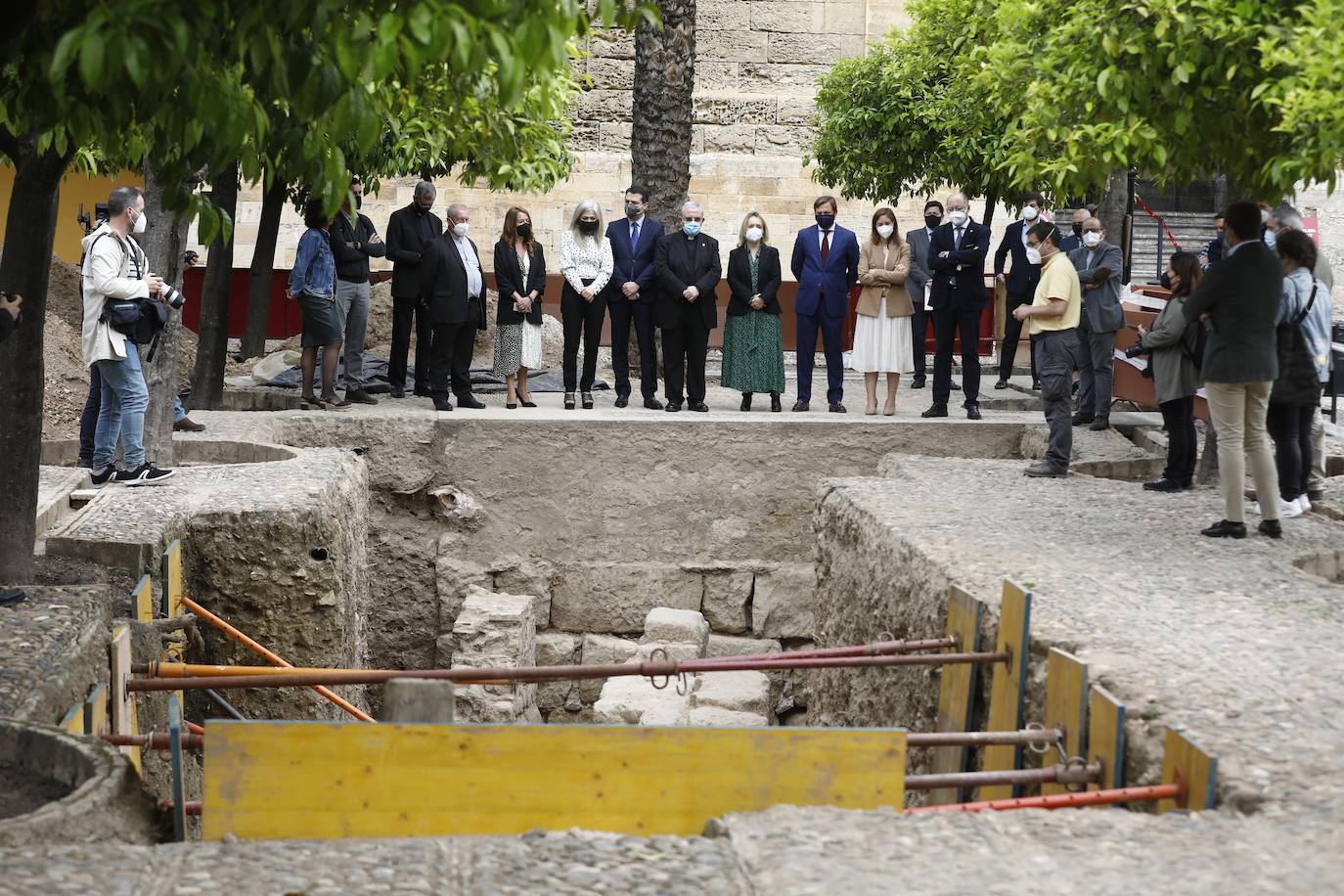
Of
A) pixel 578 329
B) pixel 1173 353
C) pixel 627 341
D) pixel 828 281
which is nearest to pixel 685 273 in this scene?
pixel 627 341

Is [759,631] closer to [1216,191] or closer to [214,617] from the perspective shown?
[214,617]

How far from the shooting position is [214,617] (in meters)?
8.19

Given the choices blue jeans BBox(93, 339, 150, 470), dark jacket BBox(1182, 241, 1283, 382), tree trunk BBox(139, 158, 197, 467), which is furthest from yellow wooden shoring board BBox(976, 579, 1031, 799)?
tree trunk BBox(139, 158, 197, 467)

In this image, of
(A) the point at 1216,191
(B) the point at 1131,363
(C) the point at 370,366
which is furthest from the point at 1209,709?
(A) the point at 1216,191

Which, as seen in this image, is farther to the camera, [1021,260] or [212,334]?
[1021,260]

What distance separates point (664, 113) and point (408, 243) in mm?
3410

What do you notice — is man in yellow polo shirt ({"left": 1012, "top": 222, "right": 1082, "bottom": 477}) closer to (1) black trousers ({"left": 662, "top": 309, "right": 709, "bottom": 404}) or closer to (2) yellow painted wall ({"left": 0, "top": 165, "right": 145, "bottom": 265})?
(1) black trousers ({"left": 662, "top": 309, "right": 709, "bottom": 404})

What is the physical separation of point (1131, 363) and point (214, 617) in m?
Result: 8.31

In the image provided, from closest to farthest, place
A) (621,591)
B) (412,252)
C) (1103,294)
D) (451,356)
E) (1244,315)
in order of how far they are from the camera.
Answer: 1. (1244,315)
2. (1103,294)
3. (621,591)
4. (451,356)
5. (412,252)

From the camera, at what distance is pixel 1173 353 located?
35.6ft

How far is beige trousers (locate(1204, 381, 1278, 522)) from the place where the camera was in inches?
344

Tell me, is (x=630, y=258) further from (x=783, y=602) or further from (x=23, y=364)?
(x=23, y=364)

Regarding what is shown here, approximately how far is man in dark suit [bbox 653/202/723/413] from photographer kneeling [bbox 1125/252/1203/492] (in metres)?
4.00

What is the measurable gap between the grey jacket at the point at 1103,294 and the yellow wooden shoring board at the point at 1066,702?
7383 millimetres
